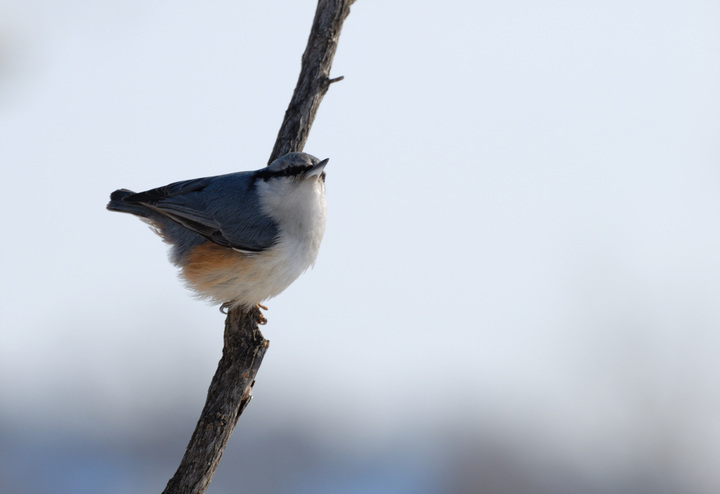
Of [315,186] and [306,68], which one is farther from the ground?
[306,68]

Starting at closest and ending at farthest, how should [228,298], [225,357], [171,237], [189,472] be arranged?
[189,472], [225,357], [228,298], [171,237]

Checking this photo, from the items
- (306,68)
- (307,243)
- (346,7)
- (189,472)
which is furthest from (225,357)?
(346,7)

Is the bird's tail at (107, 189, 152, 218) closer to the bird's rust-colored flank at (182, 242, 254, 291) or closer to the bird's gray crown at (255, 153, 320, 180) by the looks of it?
the bird's rust-colored flank at (182, 242, 254, 291)

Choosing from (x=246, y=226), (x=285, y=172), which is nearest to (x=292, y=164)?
(x=285, y=172)

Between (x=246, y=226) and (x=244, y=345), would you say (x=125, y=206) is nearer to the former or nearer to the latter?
(x=246, y=226)

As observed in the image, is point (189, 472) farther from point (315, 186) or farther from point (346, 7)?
point (346, 7)

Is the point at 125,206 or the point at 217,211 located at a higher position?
the point at 125,206

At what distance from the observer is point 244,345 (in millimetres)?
2609

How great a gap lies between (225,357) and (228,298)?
1.11ft

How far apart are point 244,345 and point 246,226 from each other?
0.54 m

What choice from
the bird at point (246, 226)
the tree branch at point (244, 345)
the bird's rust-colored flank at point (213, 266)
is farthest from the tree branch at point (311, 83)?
the bird's rust-colored flank at point (213, 266)

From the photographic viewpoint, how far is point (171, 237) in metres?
3.14

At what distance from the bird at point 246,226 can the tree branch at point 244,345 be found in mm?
129

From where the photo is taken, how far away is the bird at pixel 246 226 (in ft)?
9.51
